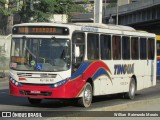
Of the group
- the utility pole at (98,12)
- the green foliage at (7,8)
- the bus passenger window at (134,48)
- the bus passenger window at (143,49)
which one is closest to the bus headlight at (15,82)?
the bus passenger window at (134,48)

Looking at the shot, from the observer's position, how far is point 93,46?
683 inches

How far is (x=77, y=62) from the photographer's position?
53.3 feet

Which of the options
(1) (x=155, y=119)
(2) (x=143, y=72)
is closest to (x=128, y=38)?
(2) (x=143, y=72)

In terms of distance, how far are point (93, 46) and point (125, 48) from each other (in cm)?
291

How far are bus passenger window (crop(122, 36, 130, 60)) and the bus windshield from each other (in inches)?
170

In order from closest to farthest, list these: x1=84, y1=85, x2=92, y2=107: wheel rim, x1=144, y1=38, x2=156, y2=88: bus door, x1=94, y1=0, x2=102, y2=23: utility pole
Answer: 1. x1=84, y1=85, x2=92, y2=107: wheel rim
2. x1=144, y1=38, x2=156, y2=88: bus door
3. x1=94, y1=0, x2=102, y2=23: utility pole

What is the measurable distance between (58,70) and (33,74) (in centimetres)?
81

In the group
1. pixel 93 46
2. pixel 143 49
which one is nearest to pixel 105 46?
pixel 93 46

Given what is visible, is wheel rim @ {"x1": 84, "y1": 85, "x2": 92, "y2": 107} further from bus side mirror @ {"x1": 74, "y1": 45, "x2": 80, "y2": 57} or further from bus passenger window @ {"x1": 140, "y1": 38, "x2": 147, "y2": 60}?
bus passenger window @ {"x1": 140, "y1": 38, "x2": 147, "y2": 60}

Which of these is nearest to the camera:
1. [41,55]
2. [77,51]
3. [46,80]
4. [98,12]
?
[46,80]

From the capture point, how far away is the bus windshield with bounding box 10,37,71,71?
15.9 metres

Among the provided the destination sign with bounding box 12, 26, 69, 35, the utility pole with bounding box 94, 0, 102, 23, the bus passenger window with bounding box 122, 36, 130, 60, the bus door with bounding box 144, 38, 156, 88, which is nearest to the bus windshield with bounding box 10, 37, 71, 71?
the destination sign with bounding box 12, 26, 69, 35

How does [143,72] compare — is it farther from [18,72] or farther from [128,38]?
[18,72]

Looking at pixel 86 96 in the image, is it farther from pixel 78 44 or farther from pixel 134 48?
pixel 134 48
